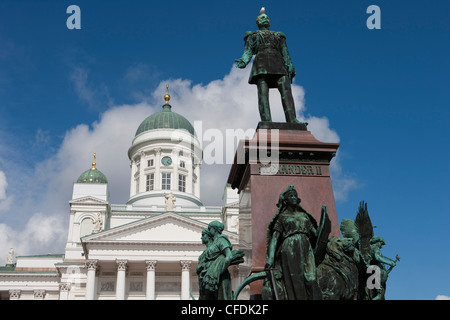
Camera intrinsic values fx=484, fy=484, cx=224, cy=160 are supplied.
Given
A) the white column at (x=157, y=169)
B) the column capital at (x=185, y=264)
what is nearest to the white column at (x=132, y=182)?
the white column at (x=157, y=169)

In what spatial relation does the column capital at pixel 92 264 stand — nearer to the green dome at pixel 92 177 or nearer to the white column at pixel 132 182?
the green dome at pixel 92 177

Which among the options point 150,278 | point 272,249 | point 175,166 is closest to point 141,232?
point 150,278

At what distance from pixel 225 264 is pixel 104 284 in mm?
47739

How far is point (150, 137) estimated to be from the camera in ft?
225

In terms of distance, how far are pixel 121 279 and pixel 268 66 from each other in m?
43.7

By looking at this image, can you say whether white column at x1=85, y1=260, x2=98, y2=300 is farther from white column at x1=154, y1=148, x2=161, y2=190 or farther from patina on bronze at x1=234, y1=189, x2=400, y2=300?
patina on bronze at x1=234, y1=189, x2=400, y2=300

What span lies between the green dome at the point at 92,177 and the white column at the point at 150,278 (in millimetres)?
18633

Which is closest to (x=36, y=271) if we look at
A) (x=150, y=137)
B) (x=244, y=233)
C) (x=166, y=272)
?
(x=166, y=272)

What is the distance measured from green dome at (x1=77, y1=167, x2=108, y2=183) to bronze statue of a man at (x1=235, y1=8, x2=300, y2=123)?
58.2 m

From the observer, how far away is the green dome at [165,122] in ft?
234

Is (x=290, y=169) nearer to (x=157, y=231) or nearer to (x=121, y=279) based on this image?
(x=121, y=279)

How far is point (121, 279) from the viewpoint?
47.4 metres

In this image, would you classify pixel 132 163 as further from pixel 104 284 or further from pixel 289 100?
pixel 289 100

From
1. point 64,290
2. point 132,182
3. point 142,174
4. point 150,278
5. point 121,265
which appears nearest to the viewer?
point 150,278
